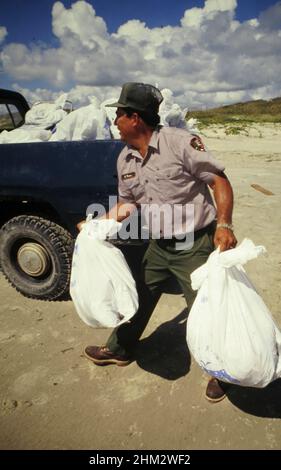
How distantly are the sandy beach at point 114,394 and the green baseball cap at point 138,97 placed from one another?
5.86 feet

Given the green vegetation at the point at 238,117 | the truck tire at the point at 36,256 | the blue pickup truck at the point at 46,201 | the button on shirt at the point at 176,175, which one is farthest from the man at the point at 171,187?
the green vegetation at the point at 238,117

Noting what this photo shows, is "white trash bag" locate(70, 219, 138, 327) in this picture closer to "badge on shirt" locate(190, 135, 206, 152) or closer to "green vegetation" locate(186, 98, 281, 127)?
"badge on shirt" locate(190, 135, 206, 152)

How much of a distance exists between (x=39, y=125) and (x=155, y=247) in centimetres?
271

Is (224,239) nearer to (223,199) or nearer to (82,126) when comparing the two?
(223,199)

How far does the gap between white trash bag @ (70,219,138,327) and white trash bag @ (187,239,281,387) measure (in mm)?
487

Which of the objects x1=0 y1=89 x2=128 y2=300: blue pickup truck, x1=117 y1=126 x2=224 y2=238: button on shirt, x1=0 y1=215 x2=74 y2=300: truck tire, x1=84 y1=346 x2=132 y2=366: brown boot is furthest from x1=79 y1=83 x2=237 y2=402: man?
x1=0 y1=215 x2=74 y2=300: truck tire

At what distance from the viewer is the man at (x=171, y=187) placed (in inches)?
77.4

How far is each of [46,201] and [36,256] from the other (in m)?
0.63

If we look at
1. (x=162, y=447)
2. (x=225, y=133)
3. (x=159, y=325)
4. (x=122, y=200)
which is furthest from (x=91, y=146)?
(x=225, y=133)

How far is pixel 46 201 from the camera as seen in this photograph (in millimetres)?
2898

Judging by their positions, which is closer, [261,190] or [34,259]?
[34,259]

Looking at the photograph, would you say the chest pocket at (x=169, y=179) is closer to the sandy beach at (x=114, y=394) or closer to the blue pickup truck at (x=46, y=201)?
the blue pickup truck at (x=46, y=201)

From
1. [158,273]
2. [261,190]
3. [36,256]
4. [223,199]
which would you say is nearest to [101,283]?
[158,273]
